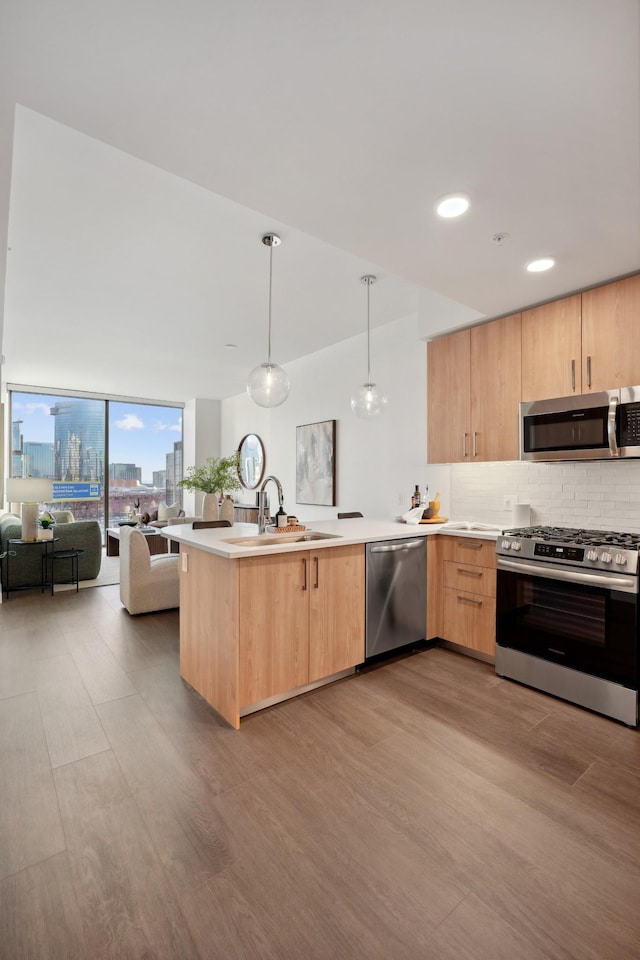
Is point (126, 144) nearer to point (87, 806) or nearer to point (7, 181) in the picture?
point (7, 181)

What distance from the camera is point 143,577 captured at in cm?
425

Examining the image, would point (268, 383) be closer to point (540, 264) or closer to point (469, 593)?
point (540, 264)

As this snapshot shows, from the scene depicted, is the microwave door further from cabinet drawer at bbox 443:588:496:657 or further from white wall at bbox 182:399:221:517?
white wall at bbox 182:399:221:517

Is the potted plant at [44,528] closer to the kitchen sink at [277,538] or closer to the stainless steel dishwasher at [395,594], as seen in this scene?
the kitchen sink at [277,538]

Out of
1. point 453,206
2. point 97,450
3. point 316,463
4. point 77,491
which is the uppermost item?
point 453,206

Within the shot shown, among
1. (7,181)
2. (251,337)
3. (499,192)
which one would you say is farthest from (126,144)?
(251,337)

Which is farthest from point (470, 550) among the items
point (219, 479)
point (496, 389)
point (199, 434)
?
point (199, 434)

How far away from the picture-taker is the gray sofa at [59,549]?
508 cm

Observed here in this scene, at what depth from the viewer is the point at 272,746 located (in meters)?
2.17

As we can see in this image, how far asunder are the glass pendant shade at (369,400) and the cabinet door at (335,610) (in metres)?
1.33

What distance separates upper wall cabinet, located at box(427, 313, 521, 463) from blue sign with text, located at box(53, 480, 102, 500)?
22.1 feet

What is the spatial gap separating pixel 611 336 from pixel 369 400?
5.58ft

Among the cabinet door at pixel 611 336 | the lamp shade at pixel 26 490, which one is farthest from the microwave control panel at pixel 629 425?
the lamp shade at pixel 26 490

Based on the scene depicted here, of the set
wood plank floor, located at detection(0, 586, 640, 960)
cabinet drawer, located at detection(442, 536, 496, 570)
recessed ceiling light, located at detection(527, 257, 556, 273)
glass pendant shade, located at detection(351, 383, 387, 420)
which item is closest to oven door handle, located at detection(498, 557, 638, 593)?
cabinet drawer, located at detection(442, 536, 496, 570)
